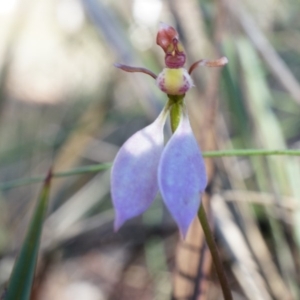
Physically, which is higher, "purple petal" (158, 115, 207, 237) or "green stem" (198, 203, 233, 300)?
"purple petal" (158, 115, 207, 237)

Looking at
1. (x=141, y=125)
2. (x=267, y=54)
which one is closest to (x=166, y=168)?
(x=267, y=54)

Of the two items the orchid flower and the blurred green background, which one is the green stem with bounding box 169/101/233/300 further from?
the blurred green background

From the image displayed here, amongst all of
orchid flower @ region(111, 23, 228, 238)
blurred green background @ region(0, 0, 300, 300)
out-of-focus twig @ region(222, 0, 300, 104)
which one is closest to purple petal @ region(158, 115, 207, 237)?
orchid flower @ region(111, 23, 228, 238)

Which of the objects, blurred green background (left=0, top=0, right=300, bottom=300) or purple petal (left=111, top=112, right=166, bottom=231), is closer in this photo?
purple petal (left=111, top=112, right=166, bottom=231)

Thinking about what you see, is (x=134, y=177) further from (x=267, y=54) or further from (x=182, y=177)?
(x=267, y=54)

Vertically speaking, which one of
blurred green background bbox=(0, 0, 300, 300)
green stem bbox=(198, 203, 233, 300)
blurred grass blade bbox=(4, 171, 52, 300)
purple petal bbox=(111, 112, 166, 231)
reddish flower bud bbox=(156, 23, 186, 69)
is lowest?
blurred green background bbox=(0, 0, 300, 300)

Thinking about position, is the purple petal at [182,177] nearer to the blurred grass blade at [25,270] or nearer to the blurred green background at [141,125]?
the blurred grass blade at [25,270]
